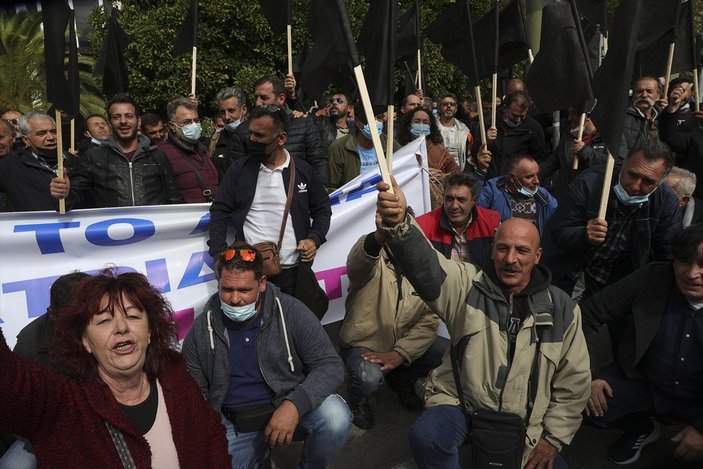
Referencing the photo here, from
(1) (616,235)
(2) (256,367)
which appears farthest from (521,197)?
(2) (256,367)

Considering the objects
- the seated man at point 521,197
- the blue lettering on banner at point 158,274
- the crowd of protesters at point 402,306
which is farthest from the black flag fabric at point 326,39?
the seated man at point 521,197

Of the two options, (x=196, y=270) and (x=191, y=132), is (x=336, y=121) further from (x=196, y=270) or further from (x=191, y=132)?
(x=196, y=270)

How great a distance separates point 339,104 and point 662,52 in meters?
3.27

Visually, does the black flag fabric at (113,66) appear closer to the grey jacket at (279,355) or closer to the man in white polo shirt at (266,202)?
the man in white polo shirt at (266,202)

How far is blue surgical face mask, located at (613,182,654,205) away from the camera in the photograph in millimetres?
3541

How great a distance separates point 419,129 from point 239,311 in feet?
11.3

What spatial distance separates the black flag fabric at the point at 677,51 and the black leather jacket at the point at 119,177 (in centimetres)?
424

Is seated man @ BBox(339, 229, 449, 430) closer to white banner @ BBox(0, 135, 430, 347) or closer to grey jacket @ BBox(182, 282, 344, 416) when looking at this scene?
grey jacket @ BBox(182, 282, 344, 416)

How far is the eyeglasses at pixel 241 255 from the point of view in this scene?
2967mm

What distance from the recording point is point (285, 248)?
3.90 metres

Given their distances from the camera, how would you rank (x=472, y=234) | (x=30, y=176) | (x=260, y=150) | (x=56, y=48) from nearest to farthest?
(x=56, y=48)
(x=260, y=150)
(x=472, y=234)
(x=30, y=176)

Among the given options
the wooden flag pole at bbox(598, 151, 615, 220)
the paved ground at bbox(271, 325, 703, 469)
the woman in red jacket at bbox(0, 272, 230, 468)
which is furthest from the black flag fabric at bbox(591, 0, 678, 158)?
the woman in red jacket at bbox(0, 272, 230, 468)

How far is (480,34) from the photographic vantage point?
5.77 meters

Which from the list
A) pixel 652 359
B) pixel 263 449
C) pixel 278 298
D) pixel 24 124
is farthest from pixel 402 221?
pixel 24 124
